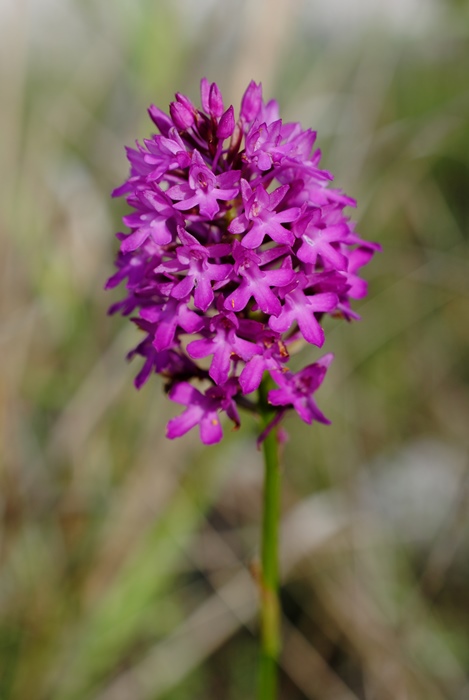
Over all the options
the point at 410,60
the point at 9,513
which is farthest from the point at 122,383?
the point at 410,60

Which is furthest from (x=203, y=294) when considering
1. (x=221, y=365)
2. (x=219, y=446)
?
(x=219, y=446)

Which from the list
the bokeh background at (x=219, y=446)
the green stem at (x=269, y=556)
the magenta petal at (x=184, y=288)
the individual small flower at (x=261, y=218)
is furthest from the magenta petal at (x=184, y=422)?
the bokeh background at (x=219, y=446)

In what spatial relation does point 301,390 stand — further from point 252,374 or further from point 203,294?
point 203,294

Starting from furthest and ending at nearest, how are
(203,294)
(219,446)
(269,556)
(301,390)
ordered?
(219,446) → (269,556) → (301,390) → (203,294)

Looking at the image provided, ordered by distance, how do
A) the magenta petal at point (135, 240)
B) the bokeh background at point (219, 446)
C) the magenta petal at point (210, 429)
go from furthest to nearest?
the bokeh background at point (219, 446)
the magenta petal at point (210, 429)
the magenta petal at point (135, 240)

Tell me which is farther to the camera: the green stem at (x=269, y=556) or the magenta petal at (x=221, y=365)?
the green stem at (x=269, y=556)

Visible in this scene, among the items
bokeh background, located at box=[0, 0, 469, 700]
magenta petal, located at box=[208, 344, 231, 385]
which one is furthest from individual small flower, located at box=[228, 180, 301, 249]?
bokeh background, located at box=[0, 0, 469, 700]

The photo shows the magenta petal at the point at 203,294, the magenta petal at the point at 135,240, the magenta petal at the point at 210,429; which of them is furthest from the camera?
the magenta petal at the point at 210,429

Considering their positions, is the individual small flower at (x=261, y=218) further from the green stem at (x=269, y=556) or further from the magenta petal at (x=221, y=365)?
the green stem at (x=269, y=556)
